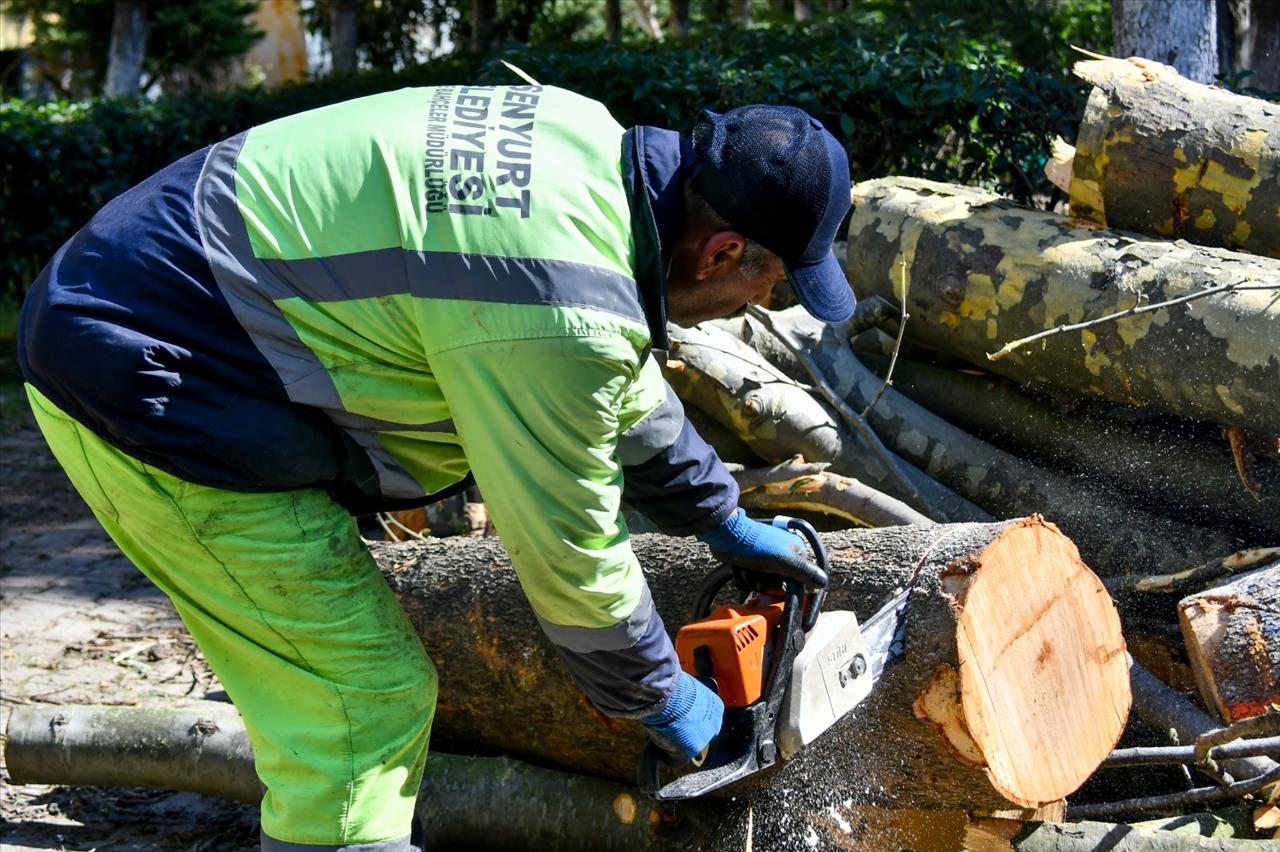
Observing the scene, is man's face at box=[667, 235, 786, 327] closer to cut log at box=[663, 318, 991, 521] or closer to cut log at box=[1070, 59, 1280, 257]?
cut log at box=[663, 318, 991, 521]

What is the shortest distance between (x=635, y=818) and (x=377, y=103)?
1.81 m

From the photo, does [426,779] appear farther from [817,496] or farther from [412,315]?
[412,315]

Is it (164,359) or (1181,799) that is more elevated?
(164,359)

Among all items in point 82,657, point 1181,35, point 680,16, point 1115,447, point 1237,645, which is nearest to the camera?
point 1237,645

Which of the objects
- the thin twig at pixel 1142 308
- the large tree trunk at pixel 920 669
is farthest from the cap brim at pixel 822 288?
the thin twig at pixel 1142 308

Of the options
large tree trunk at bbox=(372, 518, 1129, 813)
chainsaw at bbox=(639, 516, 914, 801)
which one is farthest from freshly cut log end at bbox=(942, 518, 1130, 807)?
chainsaw at bbox=(639, 516, 914, 801)

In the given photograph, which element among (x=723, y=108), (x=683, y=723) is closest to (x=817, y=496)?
(x=683, y=723)

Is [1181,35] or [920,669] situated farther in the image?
[1181,35]

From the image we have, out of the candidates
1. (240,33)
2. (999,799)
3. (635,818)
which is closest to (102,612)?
(635,818)

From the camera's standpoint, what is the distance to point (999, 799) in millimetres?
2771

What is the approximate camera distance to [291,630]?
2.32m

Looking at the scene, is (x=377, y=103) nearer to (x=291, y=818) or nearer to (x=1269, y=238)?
(x=291, y=818)

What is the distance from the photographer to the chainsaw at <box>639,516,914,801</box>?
2459 millimetres

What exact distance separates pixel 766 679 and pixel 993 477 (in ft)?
6.20
